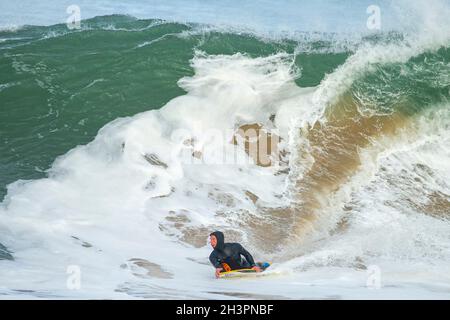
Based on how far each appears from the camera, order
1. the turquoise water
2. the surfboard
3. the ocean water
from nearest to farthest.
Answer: the surfboard → the ocean water → the turquoise water

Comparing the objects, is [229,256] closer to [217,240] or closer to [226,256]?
[226,256]

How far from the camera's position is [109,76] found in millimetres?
15883

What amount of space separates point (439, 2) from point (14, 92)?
40.9ft

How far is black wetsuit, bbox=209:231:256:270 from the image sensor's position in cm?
871

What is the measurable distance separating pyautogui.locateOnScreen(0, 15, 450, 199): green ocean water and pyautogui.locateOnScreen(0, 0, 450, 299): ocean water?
0.17 feet

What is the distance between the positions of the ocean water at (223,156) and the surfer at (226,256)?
0.25 m

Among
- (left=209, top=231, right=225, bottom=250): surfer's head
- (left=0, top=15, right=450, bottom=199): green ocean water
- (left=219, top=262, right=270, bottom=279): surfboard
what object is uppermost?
(left=0, top=15, right=450, bottom=199): green ocean water

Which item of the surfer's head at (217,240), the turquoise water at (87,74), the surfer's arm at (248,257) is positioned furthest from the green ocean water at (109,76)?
the surfer's arm at (248,257)

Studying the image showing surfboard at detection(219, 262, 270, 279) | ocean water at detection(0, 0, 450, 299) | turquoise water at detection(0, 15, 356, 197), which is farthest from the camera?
turquoise water at detection(0, 15, 356, 197)

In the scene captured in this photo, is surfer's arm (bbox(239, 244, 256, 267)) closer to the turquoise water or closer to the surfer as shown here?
the surfer

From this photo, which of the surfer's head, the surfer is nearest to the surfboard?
the surfer

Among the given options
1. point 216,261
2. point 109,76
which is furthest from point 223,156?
point 109,76

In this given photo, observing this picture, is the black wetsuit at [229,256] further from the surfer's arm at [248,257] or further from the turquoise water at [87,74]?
the turquoise water at [87,74]
